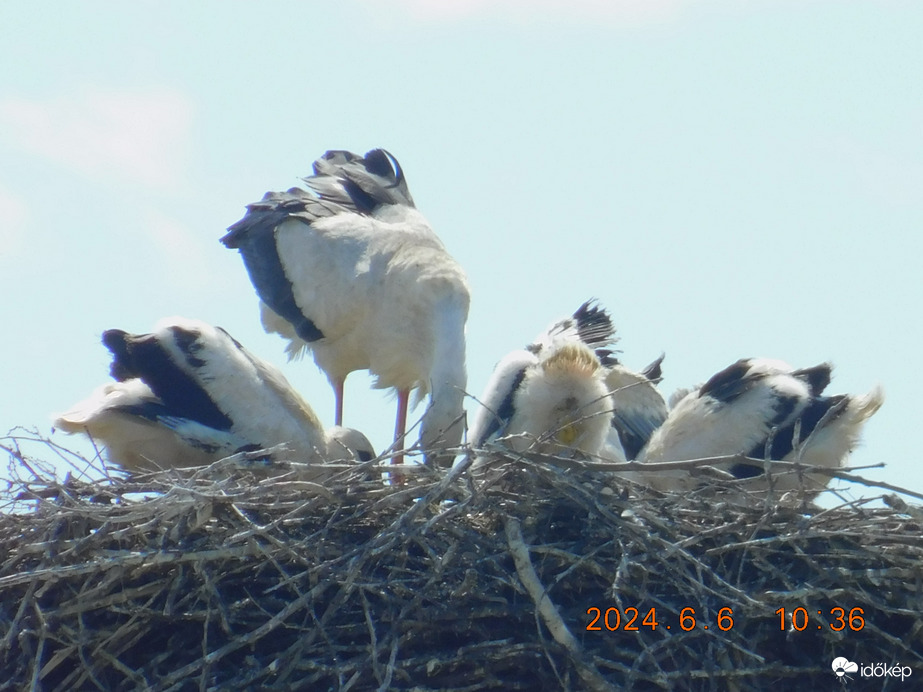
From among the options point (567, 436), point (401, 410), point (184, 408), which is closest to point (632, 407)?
point (401, 410)

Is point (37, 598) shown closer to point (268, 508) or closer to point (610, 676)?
point (268, 508)

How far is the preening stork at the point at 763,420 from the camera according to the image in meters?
6.93

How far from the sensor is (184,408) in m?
6.95

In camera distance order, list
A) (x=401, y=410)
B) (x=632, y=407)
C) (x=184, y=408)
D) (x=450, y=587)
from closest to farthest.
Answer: (x=450, y=587), (x=184, y=408), (x=632, y=407), (x=401, y=410)

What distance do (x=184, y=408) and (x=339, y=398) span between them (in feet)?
6.76

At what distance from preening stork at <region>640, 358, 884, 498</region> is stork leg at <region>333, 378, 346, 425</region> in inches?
90.4

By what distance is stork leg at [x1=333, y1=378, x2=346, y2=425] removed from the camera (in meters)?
8.90

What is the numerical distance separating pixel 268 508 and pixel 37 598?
822mm

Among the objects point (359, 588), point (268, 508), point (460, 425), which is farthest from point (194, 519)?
point (460, 425)
